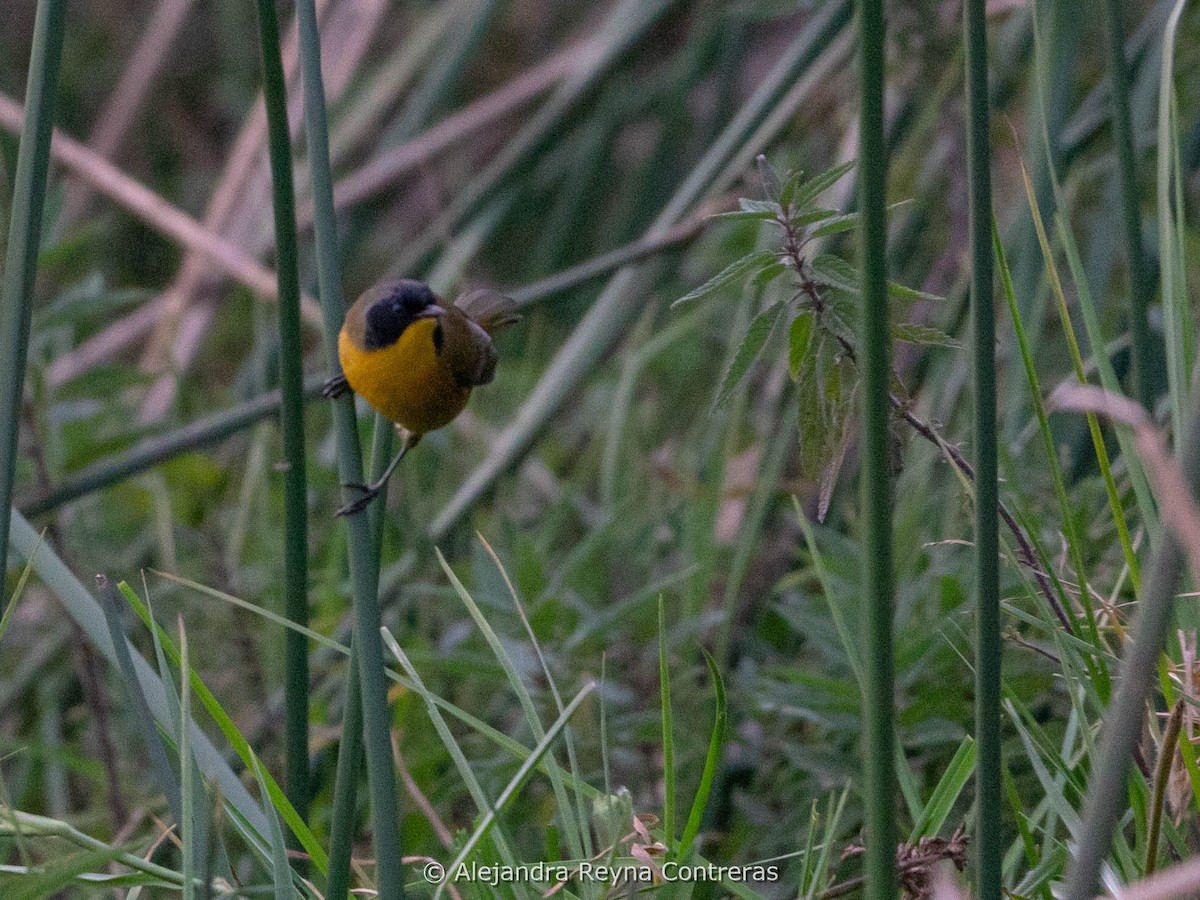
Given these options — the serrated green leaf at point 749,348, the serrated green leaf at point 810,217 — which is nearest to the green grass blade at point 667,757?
the serrated green leaf at point 749,348

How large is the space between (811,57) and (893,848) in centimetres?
132

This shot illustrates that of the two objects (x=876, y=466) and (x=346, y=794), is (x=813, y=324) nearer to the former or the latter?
(x=876, y=466)

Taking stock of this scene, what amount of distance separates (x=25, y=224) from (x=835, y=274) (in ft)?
1.45

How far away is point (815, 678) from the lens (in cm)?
101

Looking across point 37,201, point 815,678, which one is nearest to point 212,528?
point 815,678

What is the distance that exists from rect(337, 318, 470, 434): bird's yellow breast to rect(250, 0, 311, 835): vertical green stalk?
0.05 m

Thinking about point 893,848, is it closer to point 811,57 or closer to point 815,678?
point 815,678

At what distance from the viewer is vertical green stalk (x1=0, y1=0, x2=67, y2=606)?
Answer: 0.60 metres

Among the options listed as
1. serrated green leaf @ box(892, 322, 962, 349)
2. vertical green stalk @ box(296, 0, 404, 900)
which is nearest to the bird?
vertical green stalk @ box(296, 0, 404, 900)

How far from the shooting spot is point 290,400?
0.69 metres

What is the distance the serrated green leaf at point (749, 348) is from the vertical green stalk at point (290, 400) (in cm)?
25

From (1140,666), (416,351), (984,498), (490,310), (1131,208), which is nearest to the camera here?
(1140,666)

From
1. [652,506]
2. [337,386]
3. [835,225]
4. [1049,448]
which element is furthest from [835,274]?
[652,506]

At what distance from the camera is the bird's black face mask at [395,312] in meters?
0.87
